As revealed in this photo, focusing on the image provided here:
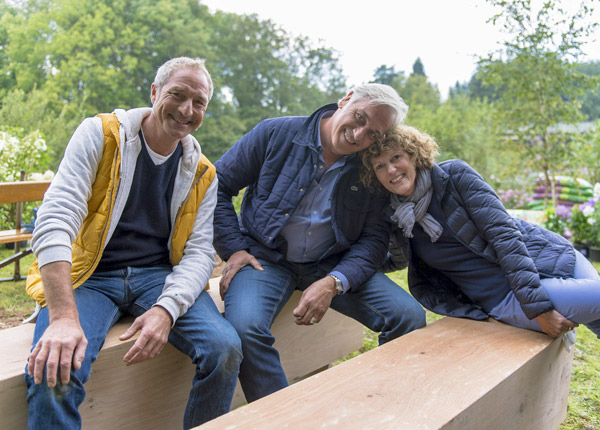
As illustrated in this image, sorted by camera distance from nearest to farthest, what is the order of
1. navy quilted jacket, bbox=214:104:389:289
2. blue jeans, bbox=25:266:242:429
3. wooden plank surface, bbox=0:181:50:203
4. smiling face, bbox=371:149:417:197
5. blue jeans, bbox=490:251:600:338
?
blue jeans, bbox=25:266:242:429 < blue jeans, bbox=490:251:600:338 < smiling face, bbox=371:149:417:197 < navy quilted jacket, bbox=214:104:389:289 < wooden plank surface, bbox=0:181:50:203

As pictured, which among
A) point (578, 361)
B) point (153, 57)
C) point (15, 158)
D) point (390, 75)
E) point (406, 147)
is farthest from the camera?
point (390, 75)

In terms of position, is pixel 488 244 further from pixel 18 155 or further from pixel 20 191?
pixel 18 155

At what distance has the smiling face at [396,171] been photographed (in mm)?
2061

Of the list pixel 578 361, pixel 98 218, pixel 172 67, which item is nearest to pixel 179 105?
pixel 172 67

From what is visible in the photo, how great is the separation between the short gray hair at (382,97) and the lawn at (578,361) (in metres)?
1.61

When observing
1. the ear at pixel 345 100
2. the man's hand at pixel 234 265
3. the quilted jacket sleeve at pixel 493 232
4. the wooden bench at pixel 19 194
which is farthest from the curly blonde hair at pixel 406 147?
the wooden bench at pixel 19 194

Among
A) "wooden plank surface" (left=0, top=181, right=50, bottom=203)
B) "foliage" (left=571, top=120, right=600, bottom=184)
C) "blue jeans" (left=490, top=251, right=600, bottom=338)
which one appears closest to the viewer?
"blue jeans" (left=490, top=251, right=600, bottom=338)

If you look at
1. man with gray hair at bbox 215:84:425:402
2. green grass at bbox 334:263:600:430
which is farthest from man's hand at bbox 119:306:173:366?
green grass at bbox 334:263:600:430

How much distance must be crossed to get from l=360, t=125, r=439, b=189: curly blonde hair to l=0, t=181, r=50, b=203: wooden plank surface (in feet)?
8.12

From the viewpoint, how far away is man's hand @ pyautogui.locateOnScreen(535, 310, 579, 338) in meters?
1.94

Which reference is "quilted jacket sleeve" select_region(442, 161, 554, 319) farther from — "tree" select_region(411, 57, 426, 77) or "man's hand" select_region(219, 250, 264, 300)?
"tree" select_region(411, 57, 426, 77)

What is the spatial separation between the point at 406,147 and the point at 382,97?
0.24 m

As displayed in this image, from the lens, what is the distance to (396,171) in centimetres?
206

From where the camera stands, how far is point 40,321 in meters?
1.53
